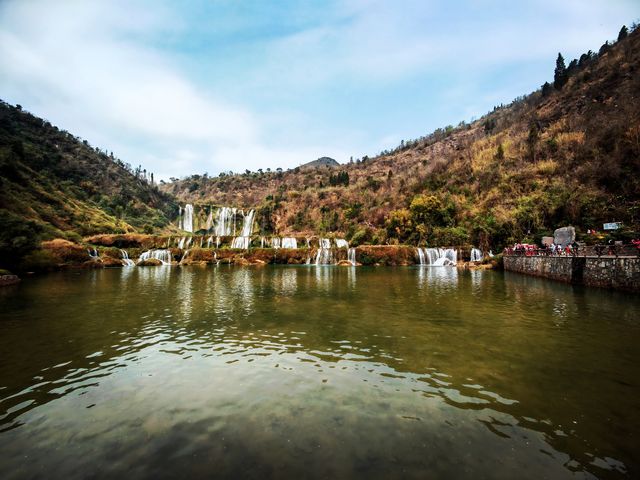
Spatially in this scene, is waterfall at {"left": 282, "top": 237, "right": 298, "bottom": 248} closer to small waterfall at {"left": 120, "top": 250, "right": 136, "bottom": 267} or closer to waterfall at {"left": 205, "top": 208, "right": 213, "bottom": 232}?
small waterfall at {"left": 120, "top": 250, "right": 136, "bottom": 267}

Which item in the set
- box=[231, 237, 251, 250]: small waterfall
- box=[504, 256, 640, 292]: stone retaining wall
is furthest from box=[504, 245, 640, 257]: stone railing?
box=[231, 237, 251, 250]: small waterfall

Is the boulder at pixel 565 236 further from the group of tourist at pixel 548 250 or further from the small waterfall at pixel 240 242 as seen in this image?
the small waterfall at pixel 240 242

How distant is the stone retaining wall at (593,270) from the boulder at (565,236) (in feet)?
21.3

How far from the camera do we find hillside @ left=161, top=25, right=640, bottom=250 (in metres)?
35.4

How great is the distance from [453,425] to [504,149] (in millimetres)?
64304

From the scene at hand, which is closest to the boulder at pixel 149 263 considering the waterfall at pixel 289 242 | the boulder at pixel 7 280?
the boulder at pixel 7 280

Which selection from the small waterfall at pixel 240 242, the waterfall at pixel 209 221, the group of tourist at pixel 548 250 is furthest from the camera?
the waterfall at pixel 209 221

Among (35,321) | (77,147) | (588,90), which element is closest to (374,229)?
(588,90)

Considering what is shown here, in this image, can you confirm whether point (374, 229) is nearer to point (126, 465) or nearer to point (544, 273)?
point (544, 273)

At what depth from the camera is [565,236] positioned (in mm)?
30344

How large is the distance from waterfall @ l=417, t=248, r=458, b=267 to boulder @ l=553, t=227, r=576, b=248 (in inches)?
493

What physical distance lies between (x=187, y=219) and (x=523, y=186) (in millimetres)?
79252

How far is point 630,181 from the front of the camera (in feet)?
107

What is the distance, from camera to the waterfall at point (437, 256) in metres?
42.7
